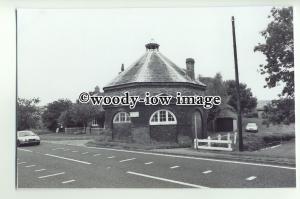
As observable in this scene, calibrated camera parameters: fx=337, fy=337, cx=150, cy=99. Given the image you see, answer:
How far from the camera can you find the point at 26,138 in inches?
336

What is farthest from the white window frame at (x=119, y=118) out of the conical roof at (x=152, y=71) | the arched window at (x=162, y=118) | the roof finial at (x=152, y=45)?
the roof finial at (x=152, y=45)

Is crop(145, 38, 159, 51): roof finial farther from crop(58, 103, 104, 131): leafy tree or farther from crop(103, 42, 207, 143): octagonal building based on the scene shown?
crop(58, 103, 104, 131): leafy tree

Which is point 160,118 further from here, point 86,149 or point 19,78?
point 19,78

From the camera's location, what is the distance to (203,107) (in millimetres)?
8820

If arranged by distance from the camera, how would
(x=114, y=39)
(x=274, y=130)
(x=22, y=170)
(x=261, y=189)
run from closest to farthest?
(x=261, y=189), (x=22, y=170), (x=114, y=39), (x=274, y=130)

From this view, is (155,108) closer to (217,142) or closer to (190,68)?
(190,68)

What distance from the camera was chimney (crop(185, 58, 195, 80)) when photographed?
897 centimetres

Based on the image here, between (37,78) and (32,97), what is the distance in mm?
506

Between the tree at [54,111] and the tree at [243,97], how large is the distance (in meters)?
4.31

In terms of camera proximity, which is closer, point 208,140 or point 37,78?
point 37,78

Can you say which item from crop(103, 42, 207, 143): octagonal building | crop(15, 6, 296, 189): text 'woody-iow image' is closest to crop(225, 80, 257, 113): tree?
crop(15, 6, 296, 189): text 'woody-iow image'

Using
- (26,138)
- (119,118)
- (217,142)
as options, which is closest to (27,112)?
(26,138)

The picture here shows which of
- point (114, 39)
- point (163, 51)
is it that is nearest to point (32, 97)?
point (114, 39)

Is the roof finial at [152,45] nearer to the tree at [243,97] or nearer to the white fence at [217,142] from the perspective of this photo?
the tree at [243,97]
